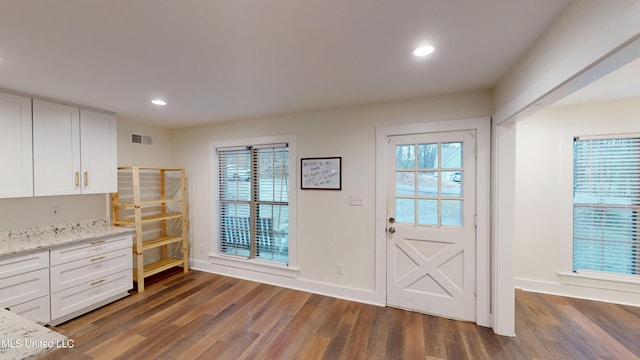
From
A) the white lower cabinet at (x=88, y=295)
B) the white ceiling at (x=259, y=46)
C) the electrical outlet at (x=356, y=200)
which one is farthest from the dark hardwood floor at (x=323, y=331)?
the white ceiling at (x=259, y=46)

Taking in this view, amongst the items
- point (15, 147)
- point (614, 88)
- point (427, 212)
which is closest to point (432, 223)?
point (427, 212)

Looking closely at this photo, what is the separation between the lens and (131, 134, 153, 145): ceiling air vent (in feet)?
12.0

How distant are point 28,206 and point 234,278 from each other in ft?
7.95

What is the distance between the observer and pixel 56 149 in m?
2.61

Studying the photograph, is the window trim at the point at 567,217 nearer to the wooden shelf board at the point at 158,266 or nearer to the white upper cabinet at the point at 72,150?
the wooden shelf board at the point at 158,266

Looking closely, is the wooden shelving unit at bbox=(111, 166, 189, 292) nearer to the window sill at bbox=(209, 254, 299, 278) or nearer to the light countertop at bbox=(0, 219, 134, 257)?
the light countertop at bbox=(0, 219, 134, 257)

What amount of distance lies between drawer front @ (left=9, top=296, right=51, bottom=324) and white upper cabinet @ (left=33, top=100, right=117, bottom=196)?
3.39 ft

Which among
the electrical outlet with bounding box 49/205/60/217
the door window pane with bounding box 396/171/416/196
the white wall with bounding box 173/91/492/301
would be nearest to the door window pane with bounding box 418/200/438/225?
the door window pane with bounding box 396/171/416/196

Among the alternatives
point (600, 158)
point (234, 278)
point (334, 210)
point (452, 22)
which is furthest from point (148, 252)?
point (600, 158)

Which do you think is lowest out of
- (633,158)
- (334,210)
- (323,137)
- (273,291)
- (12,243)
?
(273,291)

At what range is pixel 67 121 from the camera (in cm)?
269

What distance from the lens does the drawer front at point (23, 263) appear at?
6.86 ft

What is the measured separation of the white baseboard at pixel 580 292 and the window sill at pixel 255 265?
295cm

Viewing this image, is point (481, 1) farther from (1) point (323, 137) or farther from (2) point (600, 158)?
(2) point (600, 158)
